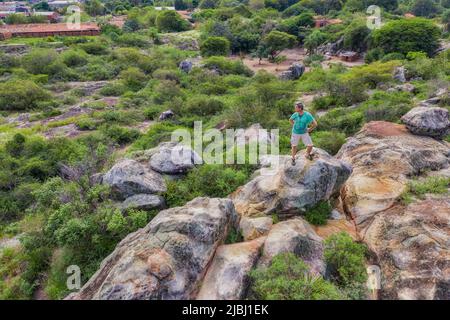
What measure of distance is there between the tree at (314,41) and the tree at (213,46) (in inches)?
543

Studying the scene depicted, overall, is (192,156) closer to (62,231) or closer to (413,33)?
(62,231)

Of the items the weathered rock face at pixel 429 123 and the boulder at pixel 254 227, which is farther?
the weathered rock face at pixel 429 123

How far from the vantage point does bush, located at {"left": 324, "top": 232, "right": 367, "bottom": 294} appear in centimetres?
842

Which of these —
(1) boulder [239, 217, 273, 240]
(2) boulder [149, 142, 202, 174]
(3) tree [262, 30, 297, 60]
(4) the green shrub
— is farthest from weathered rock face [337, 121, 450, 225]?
(3) tree [262, 30, 297, 60]

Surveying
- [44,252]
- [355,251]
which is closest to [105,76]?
[44,252]

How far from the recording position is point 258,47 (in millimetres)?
54188

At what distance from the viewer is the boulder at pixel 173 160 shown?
13.8 meters

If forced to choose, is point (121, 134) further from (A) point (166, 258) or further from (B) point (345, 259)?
(B) point (345, 259)

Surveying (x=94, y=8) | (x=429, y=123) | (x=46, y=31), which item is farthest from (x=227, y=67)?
(x=94, y=8)

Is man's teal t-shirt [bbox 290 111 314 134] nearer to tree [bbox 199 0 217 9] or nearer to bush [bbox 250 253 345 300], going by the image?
bush [bbox 250 253 345 300]

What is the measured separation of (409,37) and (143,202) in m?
43.7

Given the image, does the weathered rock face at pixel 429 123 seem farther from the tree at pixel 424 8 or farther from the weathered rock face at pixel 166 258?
the tree at pixel 424 8

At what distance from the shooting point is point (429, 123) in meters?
15.0

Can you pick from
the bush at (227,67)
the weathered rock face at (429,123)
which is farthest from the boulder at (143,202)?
the bush at (227,67)
